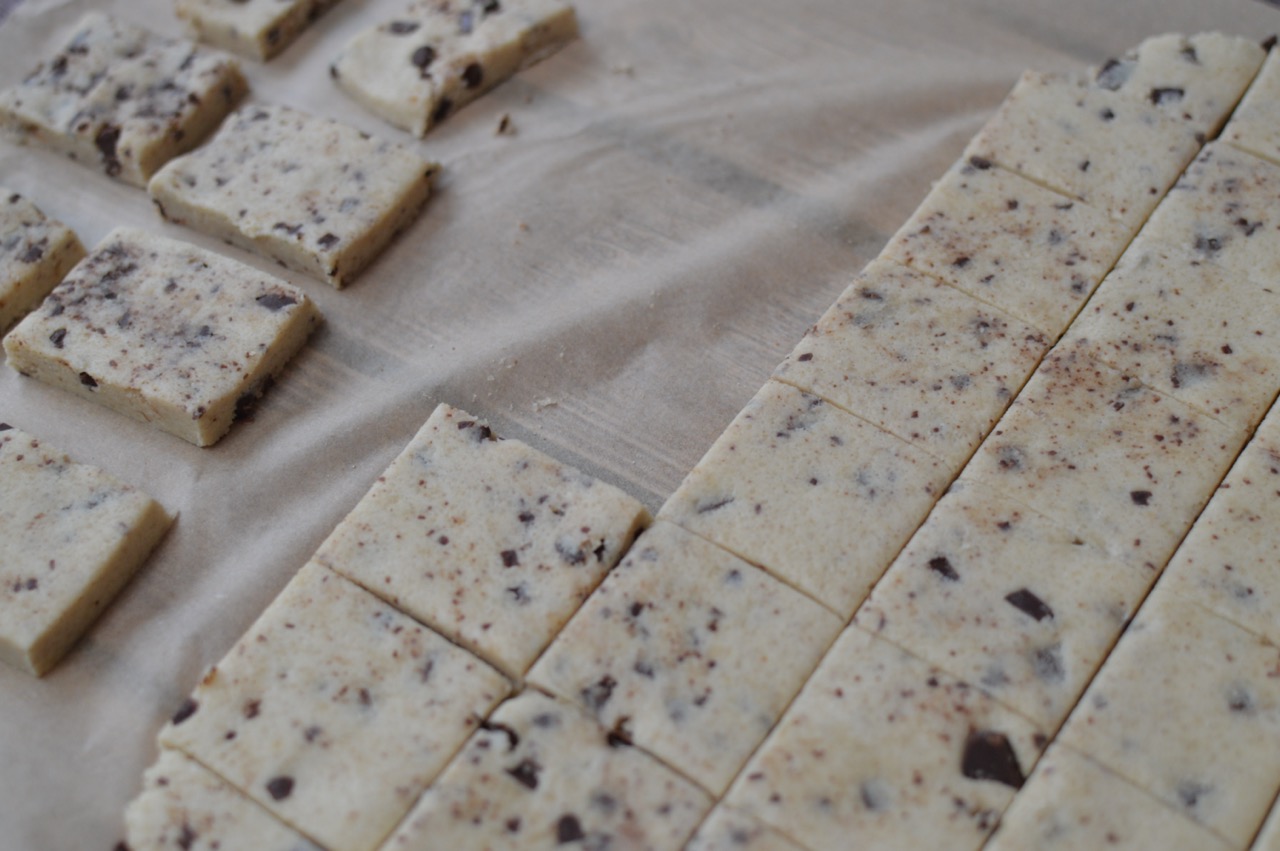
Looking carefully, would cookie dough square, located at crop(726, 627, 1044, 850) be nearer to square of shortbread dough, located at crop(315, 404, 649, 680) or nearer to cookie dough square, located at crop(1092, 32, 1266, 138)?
square of shortbread dough, located at crop(315, 404, 649, 680)

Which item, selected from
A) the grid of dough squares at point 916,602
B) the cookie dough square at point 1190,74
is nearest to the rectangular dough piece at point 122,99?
the grid of dough squares at point 916,602

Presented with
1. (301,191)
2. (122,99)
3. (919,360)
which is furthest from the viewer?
(122,99)

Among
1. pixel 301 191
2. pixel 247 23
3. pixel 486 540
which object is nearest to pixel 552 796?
pixel 486 540

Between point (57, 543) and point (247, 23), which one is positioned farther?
point (247, 23)

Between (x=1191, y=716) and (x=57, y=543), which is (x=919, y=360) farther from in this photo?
(x=57, y=543)

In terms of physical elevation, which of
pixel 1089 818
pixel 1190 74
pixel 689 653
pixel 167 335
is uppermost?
pixel 1190 74

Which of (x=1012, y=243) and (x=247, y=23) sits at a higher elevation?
(x=247, y=23)
